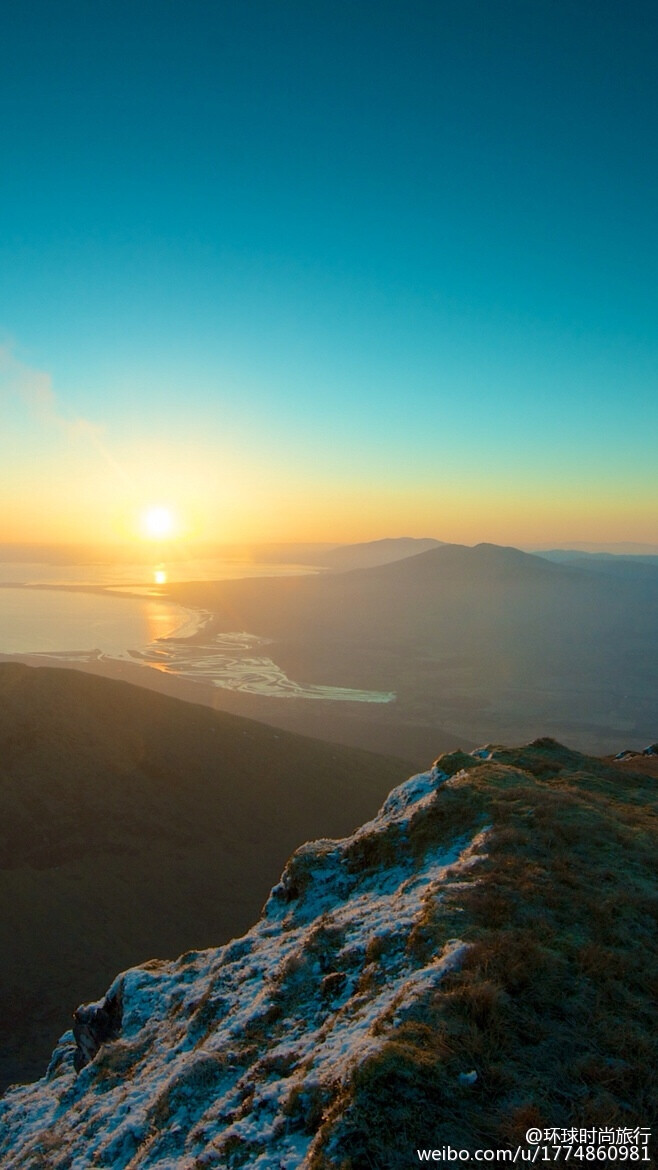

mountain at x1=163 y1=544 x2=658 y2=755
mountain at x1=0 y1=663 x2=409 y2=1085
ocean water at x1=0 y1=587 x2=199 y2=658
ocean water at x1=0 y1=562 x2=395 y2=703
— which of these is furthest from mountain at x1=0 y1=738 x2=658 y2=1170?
ocean water at x1=0 y1=587 x2=199 y2=658

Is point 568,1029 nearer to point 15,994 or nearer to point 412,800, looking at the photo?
point 412,800

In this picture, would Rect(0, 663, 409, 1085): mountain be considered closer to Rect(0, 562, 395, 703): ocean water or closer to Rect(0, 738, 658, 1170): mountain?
Rect(0, 738, 658, 1170): mountain

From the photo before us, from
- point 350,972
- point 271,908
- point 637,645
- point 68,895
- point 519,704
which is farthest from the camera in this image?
point 637,645

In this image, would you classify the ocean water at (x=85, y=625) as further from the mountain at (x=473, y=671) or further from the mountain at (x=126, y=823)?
the mountain at (x=126, y=823)

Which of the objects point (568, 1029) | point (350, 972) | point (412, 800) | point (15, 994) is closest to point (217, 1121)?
point (350, 972)

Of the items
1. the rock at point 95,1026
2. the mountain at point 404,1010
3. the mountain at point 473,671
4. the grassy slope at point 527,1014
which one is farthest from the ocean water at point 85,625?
the grassy slope at point 527,1014
